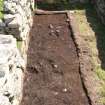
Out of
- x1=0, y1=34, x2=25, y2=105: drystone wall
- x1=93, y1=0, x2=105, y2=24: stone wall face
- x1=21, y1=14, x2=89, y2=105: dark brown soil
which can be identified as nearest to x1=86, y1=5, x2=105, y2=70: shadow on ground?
x1=93, y1=0, x2=105, y2=24: stone wall face

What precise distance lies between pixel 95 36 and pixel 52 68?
2.87m

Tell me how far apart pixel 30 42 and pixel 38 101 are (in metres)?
3.81

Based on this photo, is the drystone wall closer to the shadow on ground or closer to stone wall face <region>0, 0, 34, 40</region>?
stone wall face <region>0, 0, 34, 40</region>

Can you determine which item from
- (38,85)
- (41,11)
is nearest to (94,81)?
(38,85)

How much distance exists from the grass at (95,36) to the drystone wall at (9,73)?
7.84 feet

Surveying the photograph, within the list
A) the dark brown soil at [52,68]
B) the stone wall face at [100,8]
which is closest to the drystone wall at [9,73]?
the dark brown soil at [52,68]

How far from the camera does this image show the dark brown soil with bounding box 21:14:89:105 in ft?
34.4

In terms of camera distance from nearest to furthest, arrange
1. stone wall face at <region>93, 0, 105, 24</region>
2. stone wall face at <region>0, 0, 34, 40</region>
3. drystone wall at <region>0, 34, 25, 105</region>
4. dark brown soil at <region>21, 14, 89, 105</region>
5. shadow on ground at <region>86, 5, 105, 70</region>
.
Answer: drystone wall at <region>0, 34, 25, 105</region>, dark brown soil at <region>21, 14, 89, 105</region>, stone wall face at <region>0, 0, 34, 40</region>, shadow on ground at <region>86, 5, 105, 70</region>, stone wall face at <region>93, 0, 105, 24</region>

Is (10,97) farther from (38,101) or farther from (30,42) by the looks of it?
(30,42)

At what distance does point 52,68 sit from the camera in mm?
11875

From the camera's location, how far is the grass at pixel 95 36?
11547 millimetres

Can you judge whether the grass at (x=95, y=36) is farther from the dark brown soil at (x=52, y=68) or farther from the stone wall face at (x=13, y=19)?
the stone wall face at (x=13, y=19)

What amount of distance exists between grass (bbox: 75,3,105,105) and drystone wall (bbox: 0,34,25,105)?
2.39 metres

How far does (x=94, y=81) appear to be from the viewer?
11125mm
